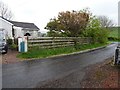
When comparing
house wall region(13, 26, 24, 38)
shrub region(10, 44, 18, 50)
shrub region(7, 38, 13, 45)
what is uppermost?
house wall region(13, 26, 24, 38)

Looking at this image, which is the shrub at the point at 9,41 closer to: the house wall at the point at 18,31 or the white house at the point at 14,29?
the white house at the point at 14,29

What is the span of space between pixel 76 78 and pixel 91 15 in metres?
27.3

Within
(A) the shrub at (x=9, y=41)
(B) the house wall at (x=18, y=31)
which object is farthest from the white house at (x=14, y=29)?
(A) the shrub at (x=9, y=41)

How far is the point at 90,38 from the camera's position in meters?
34.6

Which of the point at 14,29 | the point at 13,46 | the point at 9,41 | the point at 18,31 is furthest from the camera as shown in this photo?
the point at 18,31

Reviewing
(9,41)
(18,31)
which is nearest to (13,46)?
(9,41)

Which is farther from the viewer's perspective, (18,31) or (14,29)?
(18,31)

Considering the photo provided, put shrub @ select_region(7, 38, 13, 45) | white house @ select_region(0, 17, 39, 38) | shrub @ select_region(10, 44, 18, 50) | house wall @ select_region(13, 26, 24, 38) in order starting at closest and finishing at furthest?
1. shrub @ select_region(10, 44, 18, 50)
2. shrub @ select_region(7, 38, 13, 45)
3. white house @ select_region(0, 17, 39, 38)
4. house wall @ select_region(13, 26, 24, 38)

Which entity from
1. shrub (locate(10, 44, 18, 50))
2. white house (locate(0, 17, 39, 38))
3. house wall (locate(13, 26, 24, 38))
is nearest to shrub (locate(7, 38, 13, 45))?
shrub (locate(10, 44, 18, 50))

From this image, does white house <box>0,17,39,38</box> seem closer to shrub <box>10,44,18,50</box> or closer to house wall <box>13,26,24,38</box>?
house wall <box>13,26,24,38</box>

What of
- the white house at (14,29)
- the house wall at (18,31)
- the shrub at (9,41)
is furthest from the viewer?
the house wall at (18,31)

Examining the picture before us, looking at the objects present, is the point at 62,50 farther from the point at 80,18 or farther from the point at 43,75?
the point at 43,75

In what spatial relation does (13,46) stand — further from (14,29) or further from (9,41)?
(14,29)

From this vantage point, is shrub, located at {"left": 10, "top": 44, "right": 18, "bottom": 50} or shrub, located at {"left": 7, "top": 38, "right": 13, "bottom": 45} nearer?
shrub, located at {"left": 10, "top": 44, "right": 18, "bottom": 50}
